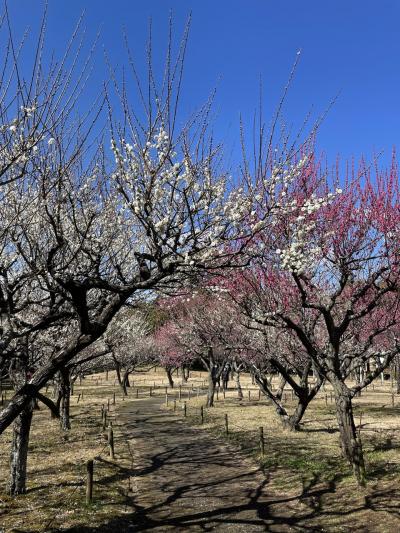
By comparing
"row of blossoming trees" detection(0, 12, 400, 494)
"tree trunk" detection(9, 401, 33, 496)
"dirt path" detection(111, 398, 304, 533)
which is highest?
"row of blossoming trees" detection(0, 12, 400, 494)

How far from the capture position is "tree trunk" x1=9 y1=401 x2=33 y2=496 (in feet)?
40.6

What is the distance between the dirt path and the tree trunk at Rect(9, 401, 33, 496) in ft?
10.1

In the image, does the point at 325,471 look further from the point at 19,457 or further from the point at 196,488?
the point at 19,457

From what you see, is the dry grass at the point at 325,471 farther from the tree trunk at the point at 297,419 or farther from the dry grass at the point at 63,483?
the dry grass at the point at 63,483

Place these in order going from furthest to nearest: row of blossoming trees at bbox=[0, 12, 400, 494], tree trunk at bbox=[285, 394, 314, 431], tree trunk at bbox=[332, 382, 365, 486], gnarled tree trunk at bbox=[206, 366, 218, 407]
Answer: gnarled tree trunk at bbox=[206, 366, 218, 407] → tree trunk at bbox=[285, 394, 314, 431] → tree trunk at bbox=[332, 382, 365, 486] → row of blossoming trees at bbox=[0, 12, 400, 494]

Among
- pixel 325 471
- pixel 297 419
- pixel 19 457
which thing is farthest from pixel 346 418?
pixel 19 457

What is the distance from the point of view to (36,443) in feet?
69.0

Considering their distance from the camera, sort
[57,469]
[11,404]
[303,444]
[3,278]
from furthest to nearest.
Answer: [303,444], [57,469], [3,278], [11,404]

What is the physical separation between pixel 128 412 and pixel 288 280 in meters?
21.8

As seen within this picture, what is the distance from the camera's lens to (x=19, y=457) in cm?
1245

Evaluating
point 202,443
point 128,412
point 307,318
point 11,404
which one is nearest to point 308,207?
point 11,404

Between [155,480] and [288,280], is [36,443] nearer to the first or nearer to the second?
[155,480]

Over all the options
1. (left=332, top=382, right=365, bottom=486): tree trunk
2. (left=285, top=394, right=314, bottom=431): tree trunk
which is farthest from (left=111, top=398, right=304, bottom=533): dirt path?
(left=285, top=394, right=314, bottom=431): tree trunk

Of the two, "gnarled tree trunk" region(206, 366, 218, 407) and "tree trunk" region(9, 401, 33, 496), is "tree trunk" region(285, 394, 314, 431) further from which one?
"gnarled tree trunk" region(206, 366, 218, 407)
